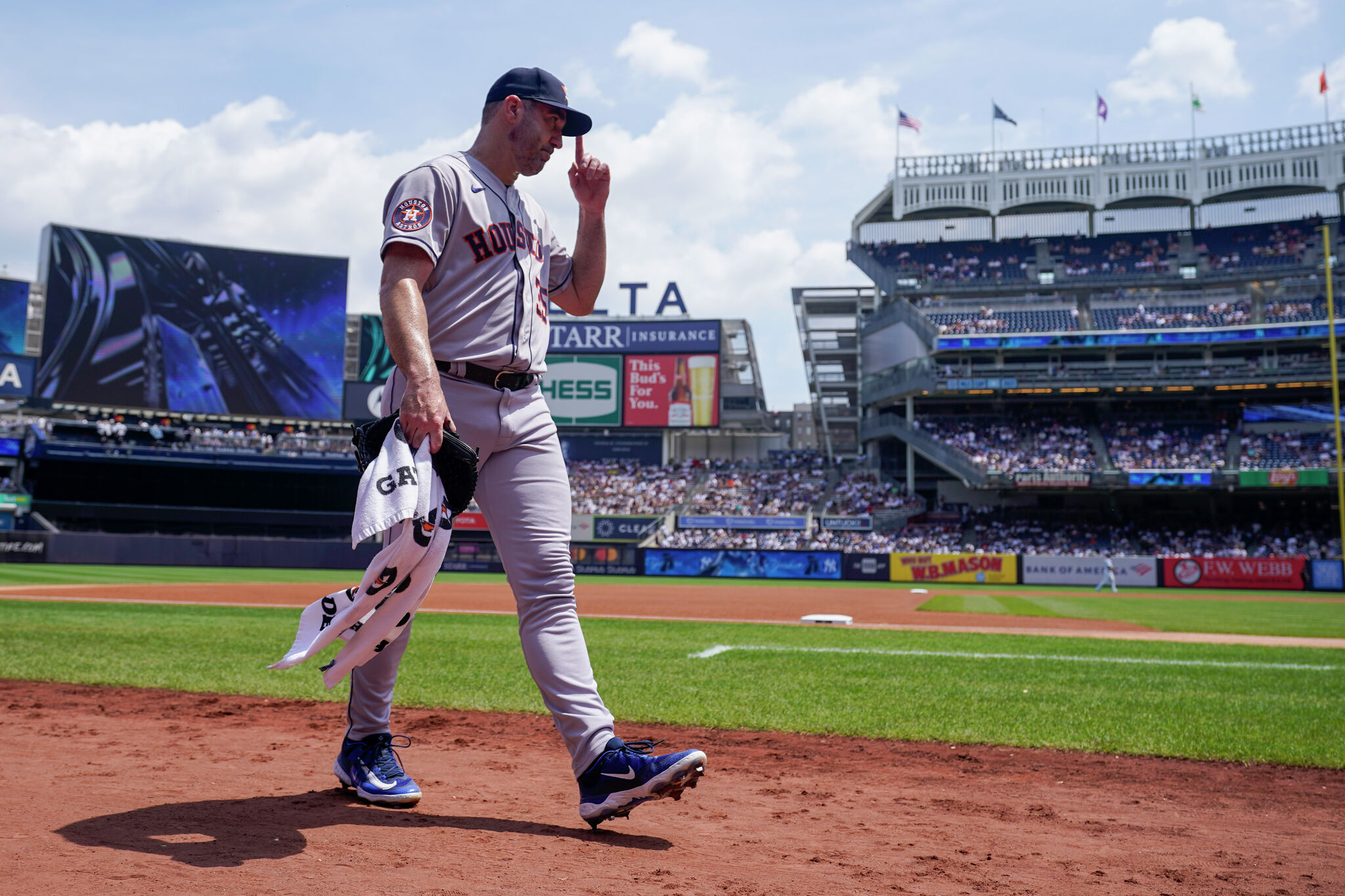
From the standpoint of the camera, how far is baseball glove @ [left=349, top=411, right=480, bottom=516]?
8.93ft

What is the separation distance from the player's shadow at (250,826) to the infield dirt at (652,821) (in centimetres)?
1

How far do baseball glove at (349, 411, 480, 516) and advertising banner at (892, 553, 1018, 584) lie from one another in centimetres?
3009

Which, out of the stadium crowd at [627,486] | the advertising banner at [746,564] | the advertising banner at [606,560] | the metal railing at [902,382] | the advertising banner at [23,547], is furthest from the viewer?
the metal railing at [902,382]

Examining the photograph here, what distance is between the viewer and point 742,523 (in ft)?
130

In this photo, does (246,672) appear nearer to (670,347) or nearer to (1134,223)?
(670,347)

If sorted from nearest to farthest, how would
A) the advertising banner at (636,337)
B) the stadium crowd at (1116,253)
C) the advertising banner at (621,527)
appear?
the advertising banner at (621,527) → the advertising banner at (636,337) → the stadium crowd at (1116,253)

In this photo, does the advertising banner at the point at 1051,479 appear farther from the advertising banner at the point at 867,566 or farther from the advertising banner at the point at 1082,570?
the advertising banner at the point at 867,566

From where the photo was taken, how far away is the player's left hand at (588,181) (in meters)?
3.50

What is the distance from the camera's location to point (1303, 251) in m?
44.8

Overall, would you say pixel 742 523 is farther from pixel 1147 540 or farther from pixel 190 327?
pixel 190 327

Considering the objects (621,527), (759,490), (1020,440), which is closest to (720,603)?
(621,527)

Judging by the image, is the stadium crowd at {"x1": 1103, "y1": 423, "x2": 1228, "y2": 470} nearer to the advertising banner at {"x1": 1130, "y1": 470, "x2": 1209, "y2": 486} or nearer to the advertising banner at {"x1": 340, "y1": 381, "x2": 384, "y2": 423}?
the advertising banner at {"x1": 1130, "y1": 470, "x2": 1209, "y2": 486}

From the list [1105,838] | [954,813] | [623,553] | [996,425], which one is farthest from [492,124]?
[996,425]

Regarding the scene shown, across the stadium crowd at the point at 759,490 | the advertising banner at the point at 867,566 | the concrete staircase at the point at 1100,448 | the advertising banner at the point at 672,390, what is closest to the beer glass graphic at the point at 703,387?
the advertising banner at the point at 672,390
